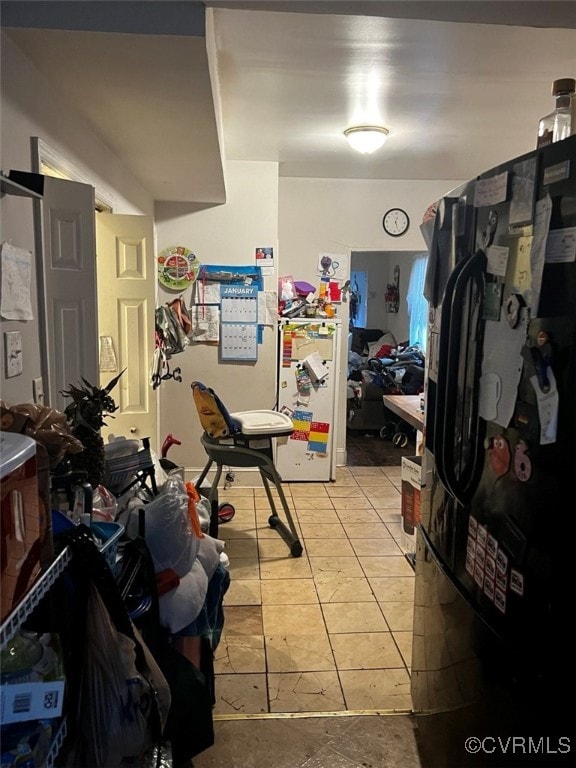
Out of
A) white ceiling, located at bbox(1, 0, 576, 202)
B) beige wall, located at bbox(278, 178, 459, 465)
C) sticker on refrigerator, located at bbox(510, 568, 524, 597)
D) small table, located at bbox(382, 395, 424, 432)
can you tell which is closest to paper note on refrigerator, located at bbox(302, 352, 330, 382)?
beige wall, located at bbox(278, 178, 459, 465)

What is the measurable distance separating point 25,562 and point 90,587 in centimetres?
22

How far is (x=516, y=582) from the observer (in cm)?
119

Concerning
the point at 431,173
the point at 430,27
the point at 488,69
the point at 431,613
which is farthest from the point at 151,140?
the point at 431,173

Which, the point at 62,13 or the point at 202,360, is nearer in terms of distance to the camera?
the point at 62,13

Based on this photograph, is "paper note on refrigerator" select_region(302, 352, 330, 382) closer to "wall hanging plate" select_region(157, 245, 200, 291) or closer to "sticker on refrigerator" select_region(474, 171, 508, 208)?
"wall hanging plate" select_region(157, 245, 200, 291)

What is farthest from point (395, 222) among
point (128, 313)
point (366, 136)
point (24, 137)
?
point (24, 137)

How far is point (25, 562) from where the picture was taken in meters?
0.95

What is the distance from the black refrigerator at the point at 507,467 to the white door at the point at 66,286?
1233mm

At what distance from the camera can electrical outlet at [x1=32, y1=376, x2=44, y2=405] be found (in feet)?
6.00

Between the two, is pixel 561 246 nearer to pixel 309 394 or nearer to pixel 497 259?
pixel 497 259

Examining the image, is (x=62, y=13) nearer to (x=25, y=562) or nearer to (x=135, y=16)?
(x=135, y=16)

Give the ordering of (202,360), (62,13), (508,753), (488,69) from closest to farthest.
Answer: (508,753) → (62,13) → (488,69) → (202,360)

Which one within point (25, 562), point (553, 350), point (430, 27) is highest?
point (430, 27)

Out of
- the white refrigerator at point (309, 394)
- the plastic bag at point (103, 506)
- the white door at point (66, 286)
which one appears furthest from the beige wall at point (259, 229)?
the plastic bag at point (103, 506)
